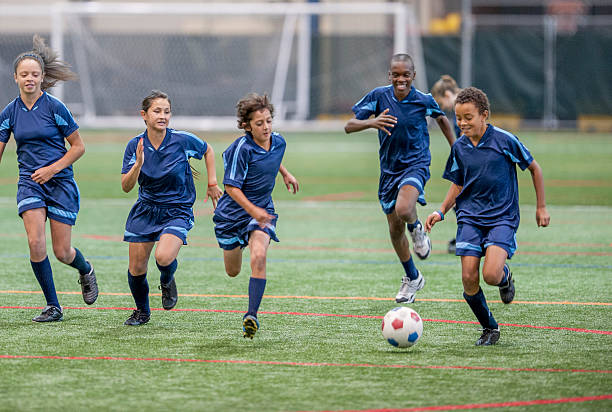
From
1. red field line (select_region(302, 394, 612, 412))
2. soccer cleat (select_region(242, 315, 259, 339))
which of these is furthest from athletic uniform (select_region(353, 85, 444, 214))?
red field line (select_region(302, 394, 612, 412))

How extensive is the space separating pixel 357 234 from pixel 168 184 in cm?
562

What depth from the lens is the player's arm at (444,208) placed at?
642 centimetres

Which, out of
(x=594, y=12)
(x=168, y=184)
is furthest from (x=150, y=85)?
(x=168, y=184)

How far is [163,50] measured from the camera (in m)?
30.4

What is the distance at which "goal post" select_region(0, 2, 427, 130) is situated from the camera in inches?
1124

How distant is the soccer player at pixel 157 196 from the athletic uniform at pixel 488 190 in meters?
1.78

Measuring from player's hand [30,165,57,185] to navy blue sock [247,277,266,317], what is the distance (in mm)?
1741

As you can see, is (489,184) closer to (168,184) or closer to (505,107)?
(168,184)

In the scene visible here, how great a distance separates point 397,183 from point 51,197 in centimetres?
296

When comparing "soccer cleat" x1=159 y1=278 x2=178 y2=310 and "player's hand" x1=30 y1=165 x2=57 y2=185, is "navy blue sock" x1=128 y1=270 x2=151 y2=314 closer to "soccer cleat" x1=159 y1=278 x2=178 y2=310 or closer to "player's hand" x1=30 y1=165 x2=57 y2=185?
"soccer cleat" x1=159 y1=278 x2=178 y2=310

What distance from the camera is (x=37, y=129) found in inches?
278

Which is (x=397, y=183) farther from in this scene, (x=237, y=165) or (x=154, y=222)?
(x=154, y=222)

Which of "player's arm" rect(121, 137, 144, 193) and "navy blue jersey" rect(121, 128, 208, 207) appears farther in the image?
"navy blue jersey" rect(121, 128, 208, 207)

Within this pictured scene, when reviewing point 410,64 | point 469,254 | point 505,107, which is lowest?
point 505,107
